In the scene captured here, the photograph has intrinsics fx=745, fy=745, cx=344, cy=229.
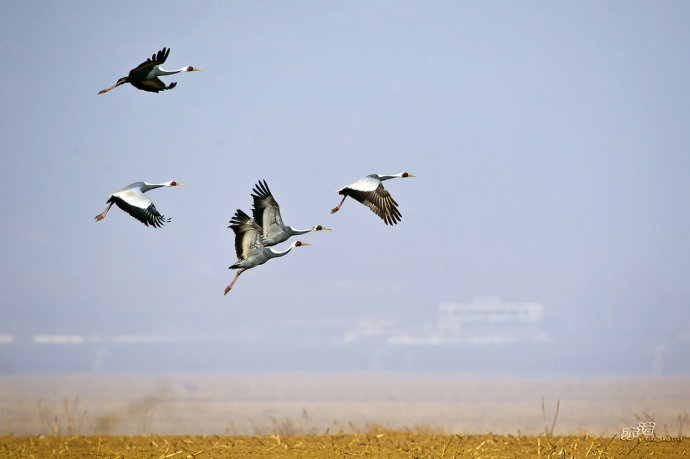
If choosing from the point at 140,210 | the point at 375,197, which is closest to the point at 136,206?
the point at 140,210

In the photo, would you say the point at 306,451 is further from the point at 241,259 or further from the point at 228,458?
the point at 241,259

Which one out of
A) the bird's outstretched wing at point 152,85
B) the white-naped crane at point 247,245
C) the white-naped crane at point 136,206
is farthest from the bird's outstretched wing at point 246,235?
the bird's outstretched wing at point 152,85

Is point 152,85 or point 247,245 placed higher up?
point 152,85

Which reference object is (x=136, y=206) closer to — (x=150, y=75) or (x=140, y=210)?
(x=140, y=210)

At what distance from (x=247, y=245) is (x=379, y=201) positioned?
113 inches

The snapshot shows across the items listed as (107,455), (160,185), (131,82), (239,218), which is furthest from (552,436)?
(131,82)

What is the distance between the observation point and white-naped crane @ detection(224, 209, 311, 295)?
13180 mm

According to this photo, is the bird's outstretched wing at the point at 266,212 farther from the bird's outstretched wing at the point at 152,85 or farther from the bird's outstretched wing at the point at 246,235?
the bird's outstretched wing at the point at 152,85

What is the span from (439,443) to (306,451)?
8.39ft

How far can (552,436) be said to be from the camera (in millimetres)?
13750

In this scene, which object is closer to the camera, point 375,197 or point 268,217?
point 268,217

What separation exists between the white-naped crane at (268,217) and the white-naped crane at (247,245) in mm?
124

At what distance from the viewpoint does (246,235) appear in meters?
13.2

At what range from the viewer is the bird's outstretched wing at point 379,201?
47.3 ft
